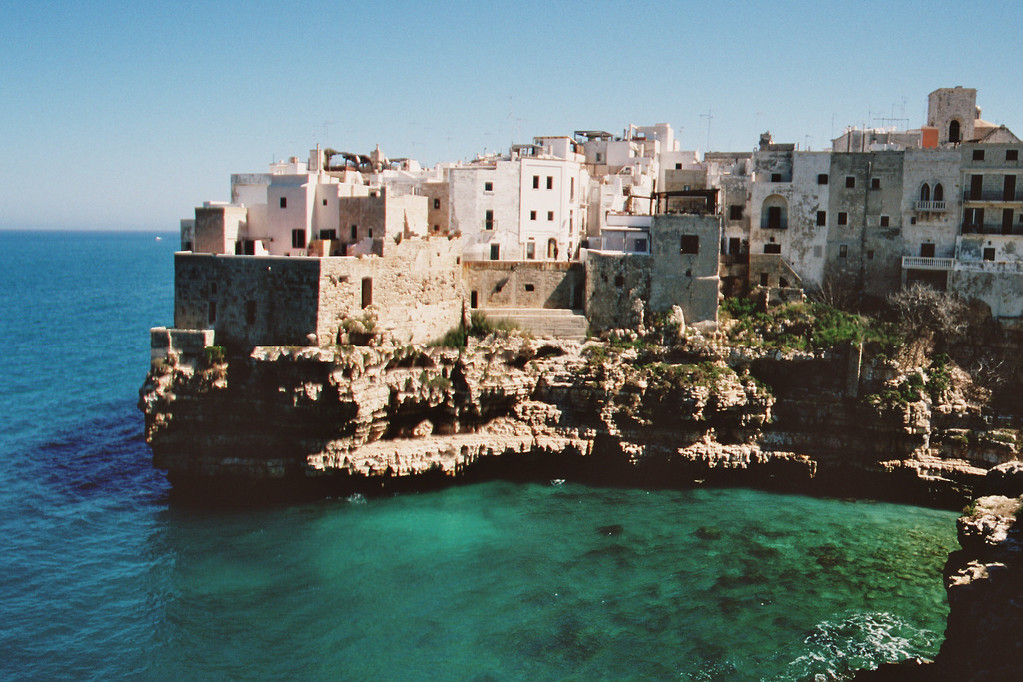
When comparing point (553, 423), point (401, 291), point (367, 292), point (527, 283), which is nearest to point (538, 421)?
point (553, 423)

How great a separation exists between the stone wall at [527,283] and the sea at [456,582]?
8.77m

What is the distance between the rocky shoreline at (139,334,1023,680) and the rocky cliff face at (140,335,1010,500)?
55mm

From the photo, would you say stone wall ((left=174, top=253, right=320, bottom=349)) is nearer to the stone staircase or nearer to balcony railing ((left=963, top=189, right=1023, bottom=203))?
the stone staircase

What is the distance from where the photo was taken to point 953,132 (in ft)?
149

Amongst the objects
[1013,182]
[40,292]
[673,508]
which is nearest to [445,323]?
[673,508]

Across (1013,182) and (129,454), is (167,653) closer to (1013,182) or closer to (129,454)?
(129,454)

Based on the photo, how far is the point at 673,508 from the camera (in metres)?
33.6

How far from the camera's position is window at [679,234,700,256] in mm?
39094

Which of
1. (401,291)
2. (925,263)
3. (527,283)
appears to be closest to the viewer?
(401,291)

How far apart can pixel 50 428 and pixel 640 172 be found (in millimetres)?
31396

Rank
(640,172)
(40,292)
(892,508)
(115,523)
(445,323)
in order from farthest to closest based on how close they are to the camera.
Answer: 1. (40,292)
2. (640,172)
3. (445,323)
4. (892,508)
5. (115,523)

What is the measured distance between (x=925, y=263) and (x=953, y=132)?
9.11 metres

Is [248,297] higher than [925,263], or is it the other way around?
[925,263]

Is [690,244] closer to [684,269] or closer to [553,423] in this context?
[684,269]
